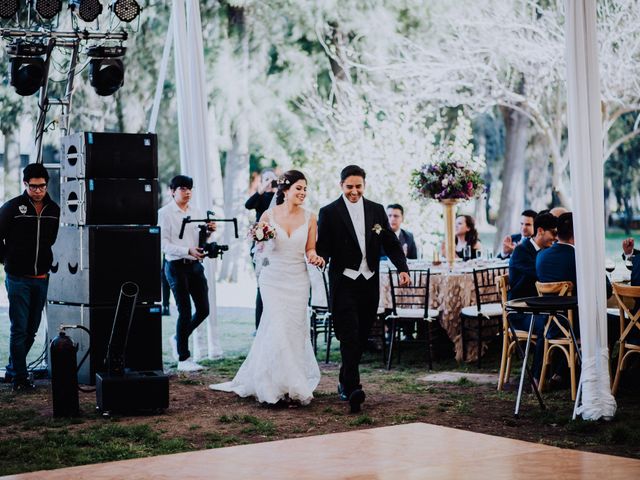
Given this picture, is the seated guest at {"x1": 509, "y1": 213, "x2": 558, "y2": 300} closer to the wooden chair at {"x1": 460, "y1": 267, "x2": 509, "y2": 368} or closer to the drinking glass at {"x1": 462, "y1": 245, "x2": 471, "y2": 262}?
the wooden chair at {"x1": 460, "y1": 267, "x2": 509, "y2": 368}

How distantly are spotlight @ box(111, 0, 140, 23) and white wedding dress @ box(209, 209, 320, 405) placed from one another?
2.28 meters

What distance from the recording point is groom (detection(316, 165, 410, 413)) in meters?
7.51

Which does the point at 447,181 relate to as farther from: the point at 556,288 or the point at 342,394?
the point at 342,394

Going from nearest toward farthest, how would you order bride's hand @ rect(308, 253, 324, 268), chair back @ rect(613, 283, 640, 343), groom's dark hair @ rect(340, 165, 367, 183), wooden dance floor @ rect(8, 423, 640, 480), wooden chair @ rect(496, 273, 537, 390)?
wooden dance floor @ rect(8, 423, 640, 480) → chair back @ rect(613, 283, 640, 343) → bride's hand @ rect(308, 253, 324, 268) → groom's dark hair @ rect(340, 165, 367, 183) → wooden chair @ rect(496, 273, 537, 390)

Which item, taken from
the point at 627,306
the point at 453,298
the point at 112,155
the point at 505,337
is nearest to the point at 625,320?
the point at 627,306

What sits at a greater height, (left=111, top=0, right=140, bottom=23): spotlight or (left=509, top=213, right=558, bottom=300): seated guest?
(left=111, top=0, right=140, bottom=23): spotlight

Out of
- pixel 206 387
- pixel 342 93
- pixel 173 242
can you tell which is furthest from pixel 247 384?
pixel 342 93

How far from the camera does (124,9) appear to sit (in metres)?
8.83

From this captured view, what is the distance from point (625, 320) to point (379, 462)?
566cm

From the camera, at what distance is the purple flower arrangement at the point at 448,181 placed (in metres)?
10.4

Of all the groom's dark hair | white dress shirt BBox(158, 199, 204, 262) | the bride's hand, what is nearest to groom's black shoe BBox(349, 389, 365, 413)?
the bride's hand

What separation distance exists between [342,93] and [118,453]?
49.7 ft

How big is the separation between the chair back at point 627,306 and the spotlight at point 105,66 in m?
4.57

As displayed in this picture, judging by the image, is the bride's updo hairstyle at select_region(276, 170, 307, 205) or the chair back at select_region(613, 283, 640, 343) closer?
the chair back at select_region(613, 283, 640, 343)
